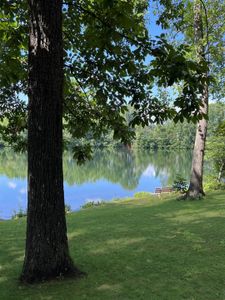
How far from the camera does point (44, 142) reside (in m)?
5.11

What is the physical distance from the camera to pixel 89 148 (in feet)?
22.4

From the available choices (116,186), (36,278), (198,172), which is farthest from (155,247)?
(116,186)

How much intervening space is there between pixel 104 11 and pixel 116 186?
1366 inches

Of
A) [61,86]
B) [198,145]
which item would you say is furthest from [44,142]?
[198,145]

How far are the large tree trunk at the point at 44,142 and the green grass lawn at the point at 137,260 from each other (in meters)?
0.46

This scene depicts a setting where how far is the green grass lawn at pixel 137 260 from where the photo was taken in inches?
195

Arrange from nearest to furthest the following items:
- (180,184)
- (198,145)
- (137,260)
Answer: (137,260), (198,145), (180,184)

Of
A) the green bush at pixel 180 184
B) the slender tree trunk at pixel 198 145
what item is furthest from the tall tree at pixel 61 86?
the green bush at pixel 180 184

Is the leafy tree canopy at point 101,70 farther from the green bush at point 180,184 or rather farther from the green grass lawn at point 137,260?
the green bush at point 180,184

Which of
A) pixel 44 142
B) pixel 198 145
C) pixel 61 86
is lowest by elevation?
pixel 198 145

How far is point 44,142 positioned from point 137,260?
8.84 ft

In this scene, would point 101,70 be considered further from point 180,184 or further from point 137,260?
point 180,184

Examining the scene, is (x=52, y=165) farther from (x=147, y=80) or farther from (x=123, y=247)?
(x=123, y=247)

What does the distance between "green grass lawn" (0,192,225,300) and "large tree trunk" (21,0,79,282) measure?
1.52 ft
